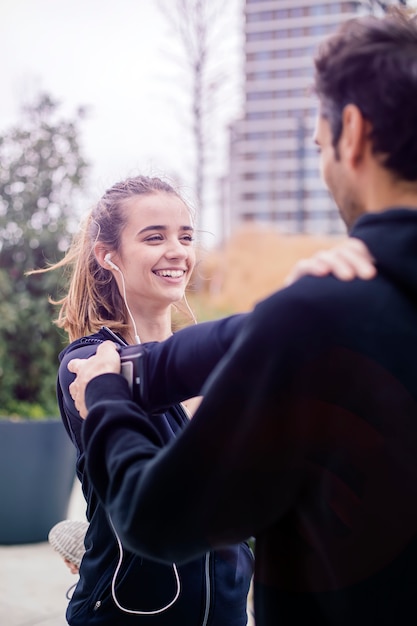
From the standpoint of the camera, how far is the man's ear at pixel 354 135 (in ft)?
3.05

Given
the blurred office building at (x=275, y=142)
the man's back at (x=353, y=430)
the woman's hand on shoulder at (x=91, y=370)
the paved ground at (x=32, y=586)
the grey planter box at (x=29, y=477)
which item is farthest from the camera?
the blurred office building at (x=275, y=142)

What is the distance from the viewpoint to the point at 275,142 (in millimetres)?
42812

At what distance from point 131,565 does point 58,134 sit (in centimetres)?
433

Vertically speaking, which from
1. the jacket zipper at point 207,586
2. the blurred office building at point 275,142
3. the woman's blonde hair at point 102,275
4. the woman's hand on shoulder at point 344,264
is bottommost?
the blurred office building at point 275,142

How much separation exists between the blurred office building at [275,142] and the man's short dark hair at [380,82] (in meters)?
19.3

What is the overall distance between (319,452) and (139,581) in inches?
30.0

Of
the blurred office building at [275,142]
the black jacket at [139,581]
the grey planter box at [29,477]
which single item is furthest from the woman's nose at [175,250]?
the blurred office building at [275,142]

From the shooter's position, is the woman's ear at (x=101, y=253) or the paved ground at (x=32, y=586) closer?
the woman's ear at (x=101, y=253)

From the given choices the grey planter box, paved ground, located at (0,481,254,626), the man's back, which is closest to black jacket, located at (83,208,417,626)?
the man's back

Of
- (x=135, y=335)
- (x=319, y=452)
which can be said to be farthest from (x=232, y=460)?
(x=135, y=335)

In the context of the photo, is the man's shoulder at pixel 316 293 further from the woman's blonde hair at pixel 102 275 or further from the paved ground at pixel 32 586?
the paved ground at pixel 32 586

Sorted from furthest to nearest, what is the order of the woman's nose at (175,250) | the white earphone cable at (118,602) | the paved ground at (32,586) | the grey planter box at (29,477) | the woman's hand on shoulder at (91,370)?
1. the grey planter box at (29,477)
2. the paved ground at (32,586)
3. the woman's nose at (175,250)
4. the white earphone cable at (118,602)
5. the woman's hand on shoulder at (91,370)

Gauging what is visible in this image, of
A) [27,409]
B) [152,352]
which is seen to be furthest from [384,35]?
[27,409]

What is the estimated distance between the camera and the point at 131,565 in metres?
1.48
